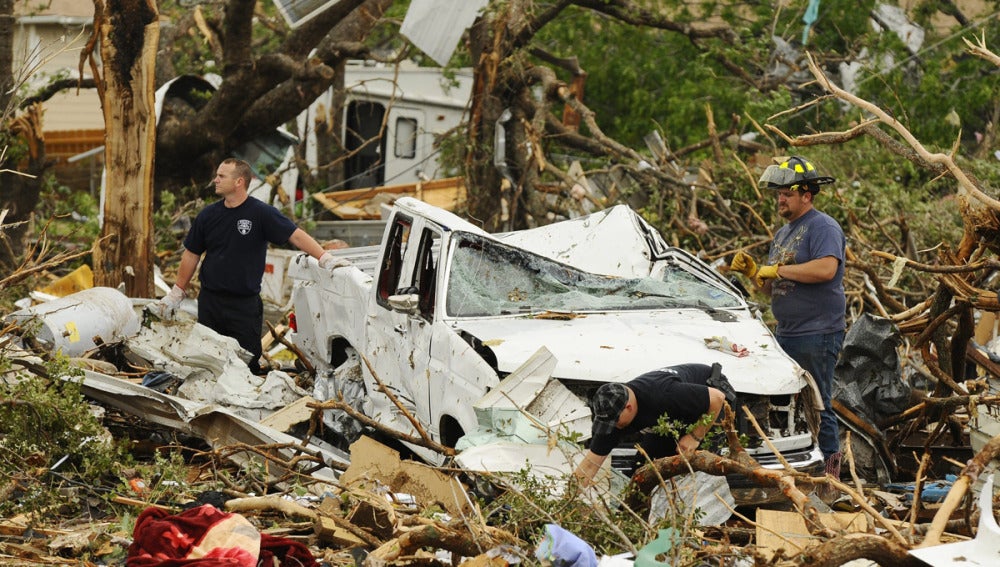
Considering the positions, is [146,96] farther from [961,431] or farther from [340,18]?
[961,431]

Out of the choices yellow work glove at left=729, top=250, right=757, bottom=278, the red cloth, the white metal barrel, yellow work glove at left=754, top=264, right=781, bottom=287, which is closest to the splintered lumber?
the white metal barrel

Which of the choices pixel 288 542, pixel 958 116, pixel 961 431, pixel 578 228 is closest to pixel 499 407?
pixel 288 542

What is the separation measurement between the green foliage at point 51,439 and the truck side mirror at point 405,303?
5.84 feet

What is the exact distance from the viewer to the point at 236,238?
8.36m

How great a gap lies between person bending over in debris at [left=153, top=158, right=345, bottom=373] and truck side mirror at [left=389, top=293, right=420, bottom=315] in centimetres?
165

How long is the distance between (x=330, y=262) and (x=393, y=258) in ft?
2.86

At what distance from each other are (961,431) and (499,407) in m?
3.77

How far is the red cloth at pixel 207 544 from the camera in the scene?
194 inches

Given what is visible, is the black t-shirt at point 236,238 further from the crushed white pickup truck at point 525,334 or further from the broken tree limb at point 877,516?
the broken tree limb at point 877,516

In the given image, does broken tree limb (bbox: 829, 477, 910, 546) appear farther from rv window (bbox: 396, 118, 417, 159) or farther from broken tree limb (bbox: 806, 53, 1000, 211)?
rv window (bbox: 396, 118, 417, 159)

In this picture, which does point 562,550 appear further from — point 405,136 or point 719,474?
point 405,136

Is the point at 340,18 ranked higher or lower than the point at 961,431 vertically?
higher

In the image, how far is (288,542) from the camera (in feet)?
17.2

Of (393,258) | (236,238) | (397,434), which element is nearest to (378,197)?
(236,238)
